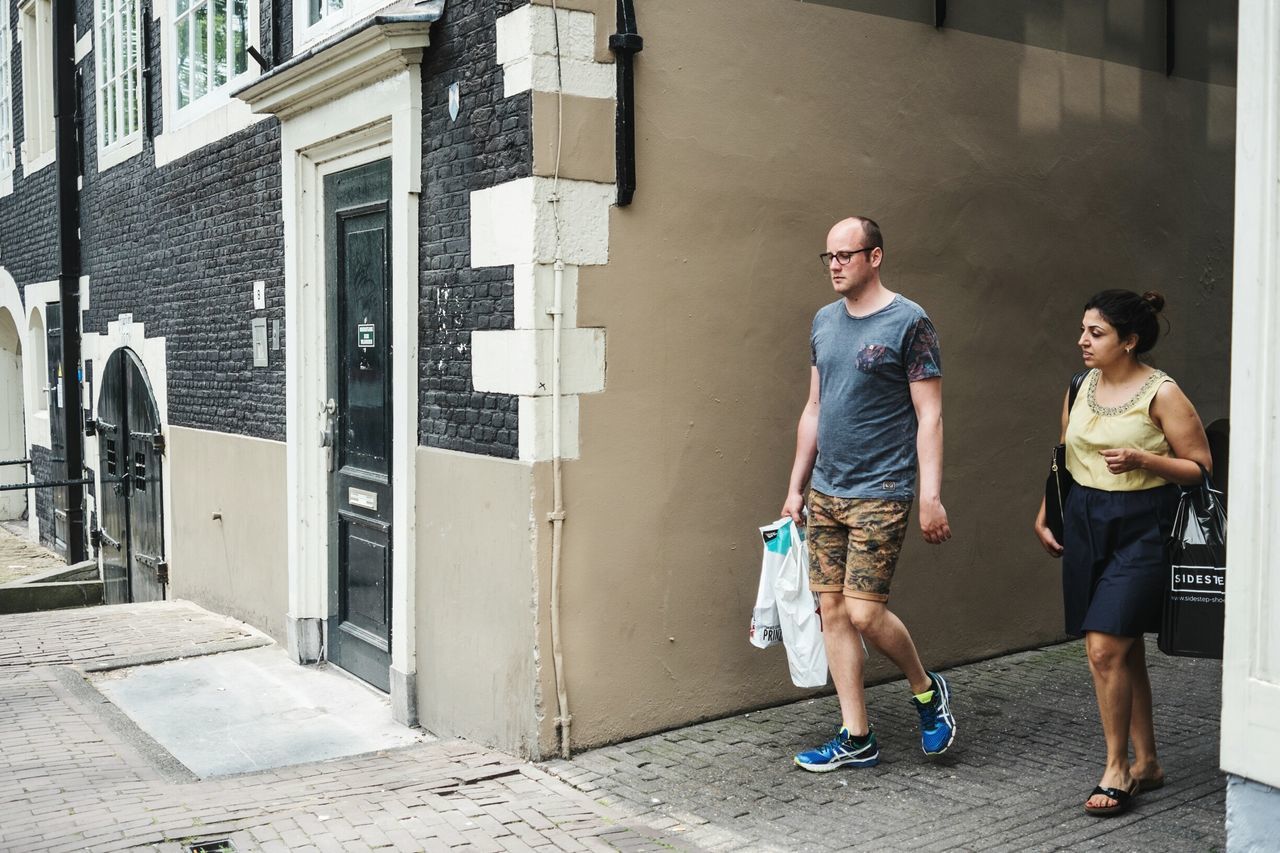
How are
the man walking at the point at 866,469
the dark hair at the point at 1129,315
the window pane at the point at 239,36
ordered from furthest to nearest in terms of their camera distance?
1. the window pane at the point at 239,36
2. the man walking at the point at 866,469
3. the dark hair at the point at 1129,315

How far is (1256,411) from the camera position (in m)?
3.65

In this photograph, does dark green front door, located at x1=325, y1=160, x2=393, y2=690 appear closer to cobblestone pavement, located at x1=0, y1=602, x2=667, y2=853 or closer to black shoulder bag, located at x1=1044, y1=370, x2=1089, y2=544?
cobblestone pavement, located at x1=0, y1=602, x2=667, y2=853

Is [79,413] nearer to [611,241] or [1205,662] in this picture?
[611,241]

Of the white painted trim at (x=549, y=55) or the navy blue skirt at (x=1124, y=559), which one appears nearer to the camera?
the navy blue skirt at (x=1124, y=559)

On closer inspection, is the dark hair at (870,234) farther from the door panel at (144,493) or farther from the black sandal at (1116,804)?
the door panel at (144,493)

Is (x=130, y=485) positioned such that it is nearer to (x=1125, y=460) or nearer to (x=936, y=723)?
(x=936, y=723)

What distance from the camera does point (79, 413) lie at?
43.2 ft

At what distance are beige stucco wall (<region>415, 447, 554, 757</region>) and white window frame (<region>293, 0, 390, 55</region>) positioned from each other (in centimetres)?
230

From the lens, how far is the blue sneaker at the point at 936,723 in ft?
16.6

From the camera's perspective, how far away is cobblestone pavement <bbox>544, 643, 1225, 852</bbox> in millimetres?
4359

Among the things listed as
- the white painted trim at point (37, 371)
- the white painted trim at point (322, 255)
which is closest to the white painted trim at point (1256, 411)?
the white painted trim at point (322, 255)

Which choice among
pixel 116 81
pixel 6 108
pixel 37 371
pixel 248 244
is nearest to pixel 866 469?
pixel 248 244

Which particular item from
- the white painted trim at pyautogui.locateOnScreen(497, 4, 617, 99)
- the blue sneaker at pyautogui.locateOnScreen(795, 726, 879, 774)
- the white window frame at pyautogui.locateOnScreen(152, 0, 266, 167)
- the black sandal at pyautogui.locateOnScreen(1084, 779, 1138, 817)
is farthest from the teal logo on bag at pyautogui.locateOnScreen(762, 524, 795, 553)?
the white window frame at pyautogui.locateOnScreen(152, 0, 266, 167)

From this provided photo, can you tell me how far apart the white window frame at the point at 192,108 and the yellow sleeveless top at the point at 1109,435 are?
5.26 metres
